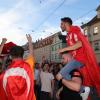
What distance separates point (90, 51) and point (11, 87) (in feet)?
4.74

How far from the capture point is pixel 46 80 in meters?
15.0

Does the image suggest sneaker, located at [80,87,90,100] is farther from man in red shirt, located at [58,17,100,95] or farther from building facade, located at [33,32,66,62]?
building facade, located at [33,32,66,62]

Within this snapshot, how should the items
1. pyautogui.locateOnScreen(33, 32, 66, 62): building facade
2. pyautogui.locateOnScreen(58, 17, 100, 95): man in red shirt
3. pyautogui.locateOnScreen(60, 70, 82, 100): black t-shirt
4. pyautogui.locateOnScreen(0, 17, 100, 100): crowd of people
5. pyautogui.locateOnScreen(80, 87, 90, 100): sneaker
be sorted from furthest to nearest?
pyautogui.locateOnScreen(33, 32, 66, 62): building facade, pyautogui.locateOnScreen(80, 87, 90, 100): sneaker, pyautogui.locateOnScreen(58, 17, 100, 95): man in red shirt, pyautogui.locateOnScreen(0, 17, 100, 100): crowd of people, pyautogui.locateOnScreen(60, 70, 82, 100): black t-shirt

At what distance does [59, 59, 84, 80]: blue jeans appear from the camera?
6.73 m

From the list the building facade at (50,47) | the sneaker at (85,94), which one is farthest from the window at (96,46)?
the sneaker at (85,94)

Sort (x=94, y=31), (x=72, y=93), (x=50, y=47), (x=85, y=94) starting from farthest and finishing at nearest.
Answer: (x=50, y=47), (x=94, y=31), (x=85, y=94), (x=72, y=93)

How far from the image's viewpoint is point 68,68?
22.5 ft

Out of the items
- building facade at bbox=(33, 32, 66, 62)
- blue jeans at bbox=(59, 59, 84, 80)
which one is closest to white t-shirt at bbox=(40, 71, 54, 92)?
blue jeans at bbox=(59, 59, 84, 80)

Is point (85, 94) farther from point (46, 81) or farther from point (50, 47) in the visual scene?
point (50, 47)


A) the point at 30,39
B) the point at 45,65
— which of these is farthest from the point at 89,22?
the point at 30,39

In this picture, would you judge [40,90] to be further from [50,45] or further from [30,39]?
[50,45]

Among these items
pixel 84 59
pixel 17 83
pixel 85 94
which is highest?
pixel 84 59

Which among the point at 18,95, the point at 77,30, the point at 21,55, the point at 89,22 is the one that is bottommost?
the point at 18,95

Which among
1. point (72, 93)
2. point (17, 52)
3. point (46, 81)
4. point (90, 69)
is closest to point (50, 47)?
point (46, 81)
